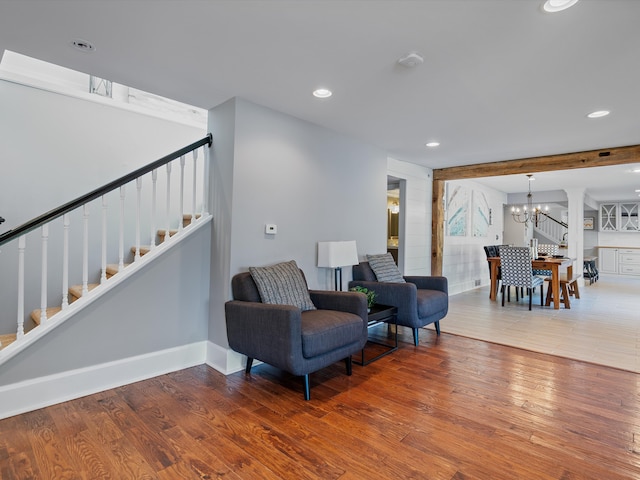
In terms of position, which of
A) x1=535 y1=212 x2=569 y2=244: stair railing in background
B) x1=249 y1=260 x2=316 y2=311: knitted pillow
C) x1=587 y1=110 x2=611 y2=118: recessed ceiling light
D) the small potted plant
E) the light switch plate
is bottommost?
the small potted plant

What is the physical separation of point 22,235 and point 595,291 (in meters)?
9.29

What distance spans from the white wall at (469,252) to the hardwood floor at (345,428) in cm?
384

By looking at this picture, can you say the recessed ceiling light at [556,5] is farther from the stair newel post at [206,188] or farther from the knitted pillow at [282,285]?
the stair newel post at [206,188]

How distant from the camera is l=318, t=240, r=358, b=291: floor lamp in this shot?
3432 mm

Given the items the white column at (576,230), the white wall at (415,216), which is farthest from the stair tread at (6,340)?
the white column at (576,230)

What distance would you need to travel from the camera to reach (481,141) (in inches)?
166

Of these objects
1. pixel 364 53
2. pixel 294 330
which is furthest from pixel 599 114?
pixel 294 330

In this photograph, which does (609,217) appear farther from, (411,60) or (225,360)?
(225,360)

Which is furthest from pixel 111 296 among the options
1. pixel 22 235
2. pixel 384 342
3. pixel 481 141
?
pixel 481 141

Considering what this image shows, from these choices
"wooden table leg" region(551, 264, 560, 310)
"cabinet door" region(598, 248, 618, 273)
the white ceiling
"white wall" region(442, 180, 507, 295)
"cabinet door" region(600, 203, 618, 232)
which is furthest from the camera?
"cabinet door" region(600, 203, 618, 232)

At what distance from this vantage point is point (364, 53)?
2.18 meters

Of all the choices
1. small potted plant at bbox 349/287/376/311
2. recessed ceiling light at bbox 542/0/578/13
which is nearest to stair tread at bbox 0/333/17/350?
small potted plant at bbox 349/287/376/311

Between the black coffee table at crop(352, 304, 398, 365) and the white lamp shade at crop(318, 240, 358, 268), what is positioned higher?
the white lamp shade at crop(318, 240, 358, 268)

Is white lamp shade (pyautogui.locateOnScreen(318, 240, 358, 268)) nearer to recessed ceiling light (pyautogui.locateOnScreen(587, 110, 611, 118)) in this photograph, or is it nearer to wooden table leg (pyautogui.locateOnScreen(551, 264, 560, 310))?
recessed ceiling light (pyautogui.locateOnScreen(587, 110, 611, 118))
